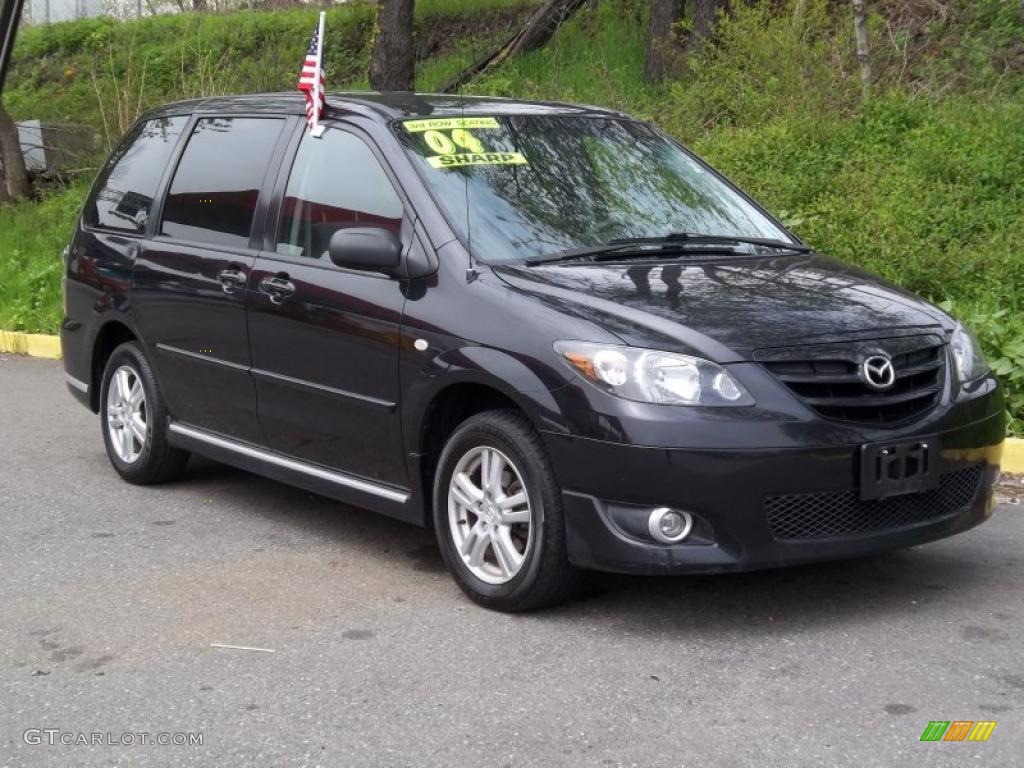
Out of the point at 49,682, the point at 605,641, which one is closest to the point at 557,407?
the point at 605,641

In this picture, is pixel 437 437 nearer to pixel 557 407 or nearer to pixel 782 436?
pixel 557 407

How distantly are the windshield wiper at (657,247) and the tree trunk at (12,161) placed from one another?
14764mm

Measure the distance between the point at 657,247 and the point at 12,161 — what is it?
15.1 meters

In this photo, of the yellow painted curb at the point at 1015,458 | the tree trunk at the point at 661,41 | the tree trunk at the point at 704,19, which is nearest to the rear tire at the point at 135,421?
the yellow painted curb at the point at 1015,458

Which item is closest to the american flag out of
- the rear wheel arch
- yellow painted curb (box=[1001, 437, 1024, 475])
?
the rear wheel arch

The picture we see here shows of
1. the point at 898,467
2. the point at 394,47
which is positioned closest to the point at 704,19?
the point at 394,47

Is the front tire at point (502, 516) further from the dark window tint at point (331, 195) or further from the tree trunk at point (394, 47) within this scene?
the tree trunk at point (394, 47)

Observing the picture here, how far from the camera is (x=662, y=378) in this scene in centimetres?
478

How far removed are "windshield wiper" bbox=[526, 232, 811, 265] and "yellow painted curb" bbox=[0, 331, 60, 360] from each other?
8011 millimetres

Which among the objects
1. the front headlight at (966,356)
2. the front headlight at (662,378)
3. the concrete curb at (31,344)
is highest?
the front headlight at (662,378)

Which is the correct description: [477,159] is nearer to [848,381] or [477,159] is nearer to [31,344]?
[848,381]

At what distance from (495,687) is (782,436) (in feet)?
3.92

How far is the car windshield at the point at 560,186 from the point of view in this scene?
566 centimetres

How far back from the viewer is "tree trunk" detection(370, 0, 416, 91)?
16.9 meters
